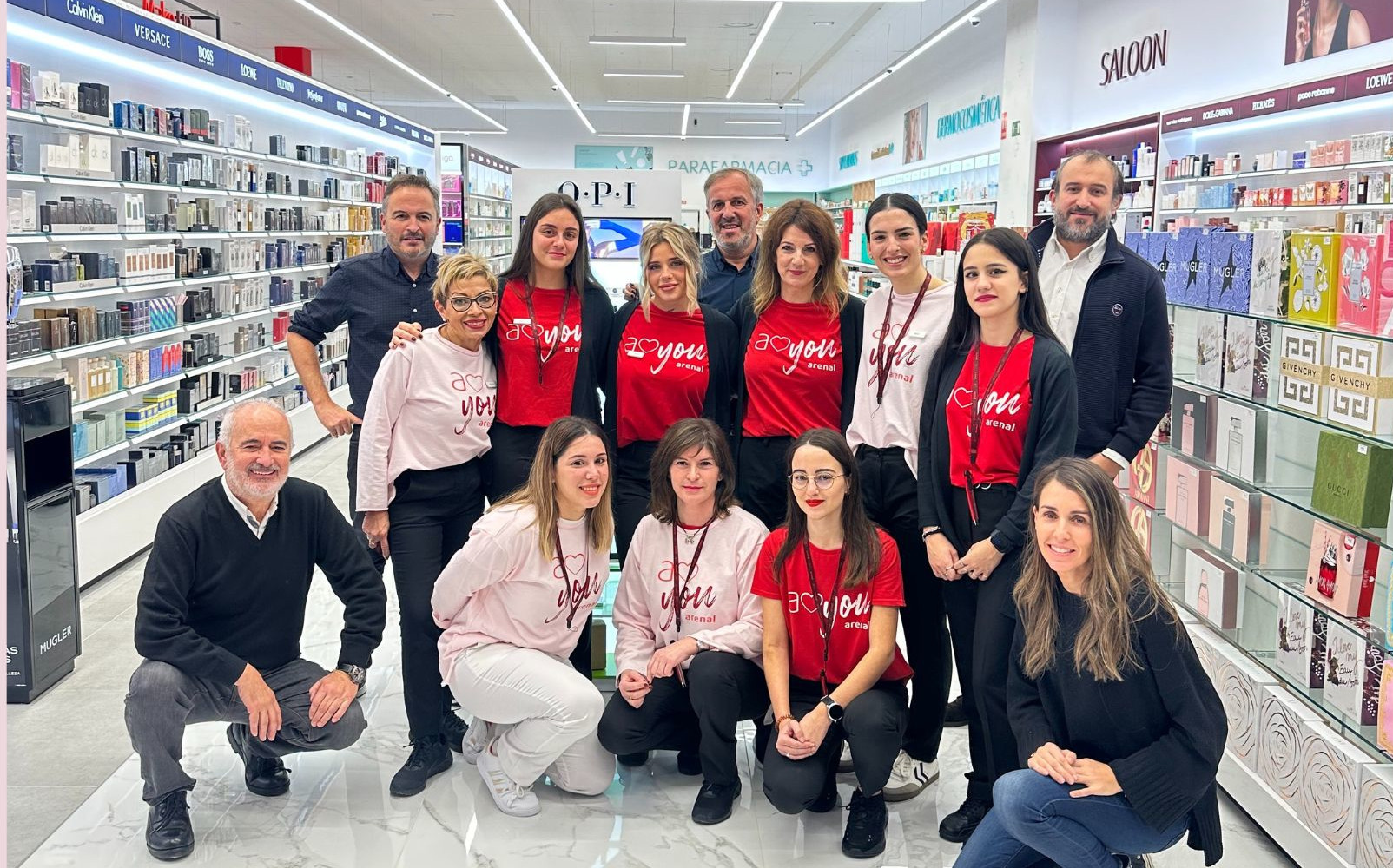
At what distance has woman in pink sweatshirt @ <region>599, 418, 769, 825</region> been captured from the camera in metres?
3.30

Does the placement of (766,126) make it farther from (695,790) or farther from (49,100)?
(695,790)

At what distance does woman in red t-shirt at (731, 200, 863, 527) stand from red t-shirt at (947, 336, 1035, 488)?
520 millimetres

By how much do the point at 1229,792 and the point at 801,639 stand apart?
1.41 m

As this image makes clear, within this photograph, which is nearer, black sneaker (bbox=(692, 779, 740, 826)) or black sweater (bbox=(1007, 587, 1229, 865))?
black sweater (bbox=(1007, 587, 1229, 865))

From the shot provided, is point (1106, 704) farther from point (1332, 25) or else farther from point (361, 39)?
point (361, 39)

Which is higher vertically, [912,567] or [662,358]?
[662,358]

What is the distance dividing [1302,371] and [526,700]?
2413 mm

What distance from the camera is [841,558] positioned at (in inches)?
125

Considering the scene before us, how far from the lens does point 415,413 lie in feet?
11.3

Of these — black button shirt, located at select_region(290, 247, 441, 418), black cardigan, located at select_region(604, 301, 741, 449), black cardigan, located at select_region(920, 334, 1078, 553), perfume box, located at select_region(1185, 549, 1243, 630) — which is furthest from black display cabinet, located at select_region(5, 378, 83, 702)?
perfume box, located at select_region(1185, 549, 1243, 630)

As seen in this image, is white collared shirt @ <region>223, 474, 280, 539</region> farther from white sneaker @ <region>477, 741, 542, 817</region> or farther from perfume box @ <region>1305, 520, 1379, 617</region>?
perfume box @ <region>1305, 520, 1379, 617</region>

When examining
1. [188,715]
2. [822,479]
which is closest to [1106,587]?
[822,479]

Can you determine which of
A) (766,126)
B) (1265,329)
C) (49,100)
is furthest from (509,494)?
(766,126)

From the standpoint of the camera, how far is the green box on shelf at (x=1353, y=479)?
289 centimetres
